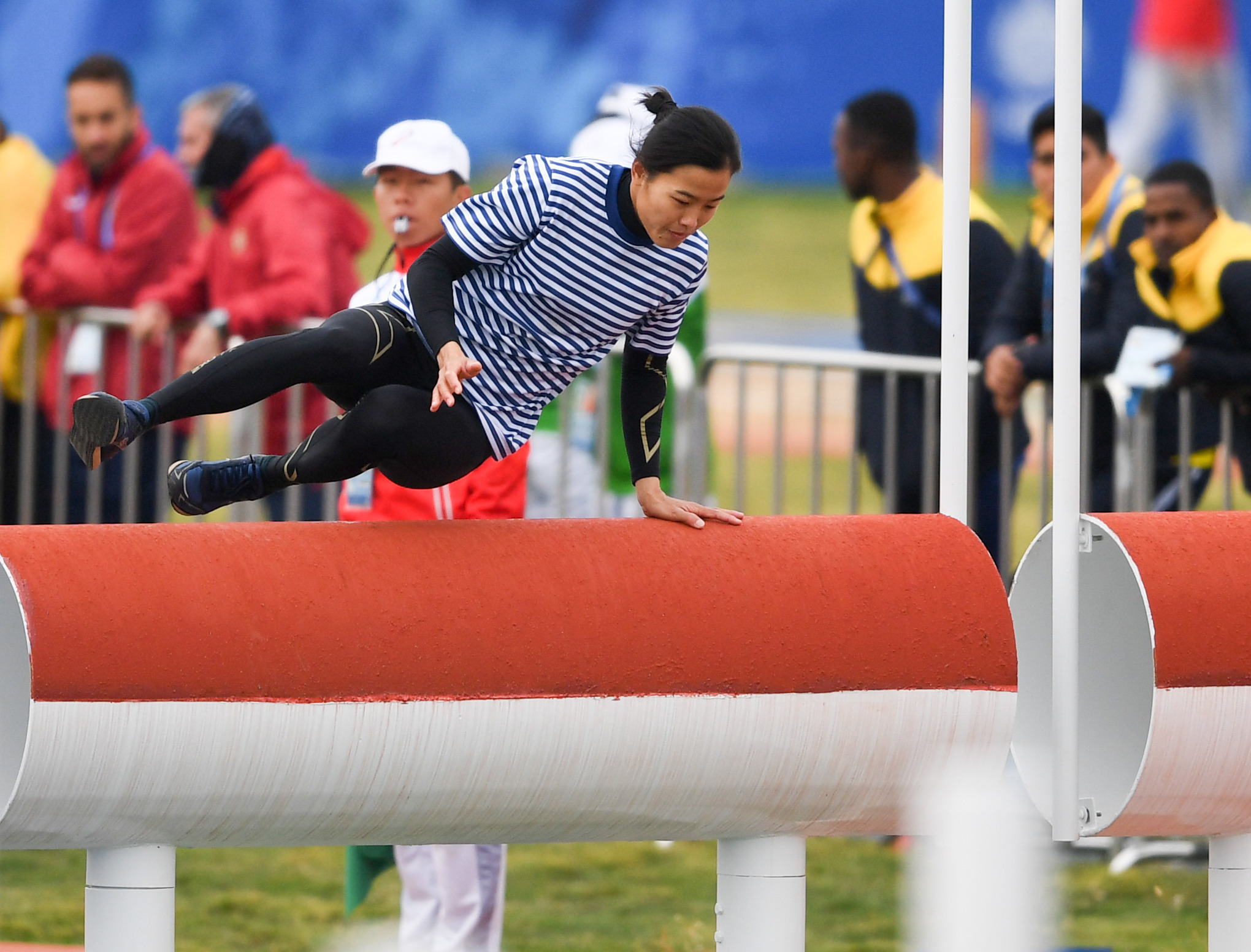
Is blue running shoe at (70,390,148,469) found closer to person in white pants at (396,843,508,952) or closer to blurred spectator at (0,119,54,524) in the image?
person in white pants at (396,843,508,952)

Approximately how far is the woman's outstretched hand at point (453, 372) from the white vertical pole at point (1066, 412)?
1008 mm

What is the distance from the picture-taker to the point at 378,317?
3.40 metres

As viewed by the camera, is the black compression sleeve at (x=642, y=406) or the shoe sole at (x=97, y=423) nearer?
the shoe sole at (x=97, y=423)

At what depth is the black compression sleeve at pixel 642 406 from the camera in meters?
3.58

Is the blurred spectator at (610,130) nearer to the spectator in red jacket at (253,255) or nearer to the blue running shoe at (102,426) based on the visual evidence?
the spectator in red jacket at (253,255)

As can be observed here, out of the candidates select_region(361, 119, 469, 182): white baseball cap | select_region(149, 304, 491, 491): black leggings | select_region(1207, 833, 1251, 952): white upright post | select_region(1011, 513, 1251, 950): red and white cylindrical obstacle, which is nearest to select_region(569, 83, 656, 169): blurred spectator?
select_region(361, 119, 469, 182): white baseball cap

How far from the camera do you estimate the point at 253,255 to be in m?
6.09

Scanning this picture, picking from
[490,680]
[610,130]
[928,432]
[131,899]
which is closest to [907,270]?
[928,432]

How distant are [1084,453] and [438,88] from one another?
8.48 m

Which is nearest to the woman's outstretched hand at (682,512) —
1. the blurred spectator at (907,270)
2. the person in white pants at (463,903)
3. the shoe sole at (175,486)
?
the shoe sole at (175,486)

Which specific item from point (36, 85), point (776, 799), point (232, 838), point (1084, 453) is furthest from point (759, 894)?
point (36, 85)

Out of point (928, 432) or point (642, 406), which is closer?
point (642, 406)

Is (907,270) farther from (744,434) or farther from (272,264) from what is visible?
(272,264)

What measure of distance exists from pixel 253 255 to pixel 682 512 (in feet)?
10.2
